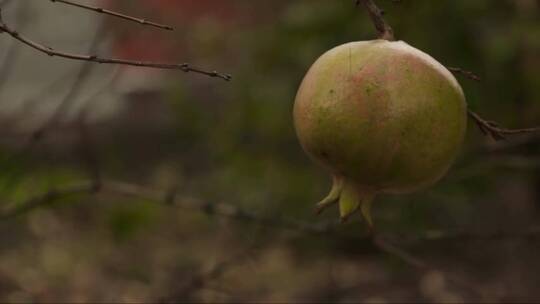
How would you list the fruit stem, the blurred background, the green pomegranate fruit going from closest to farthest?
the green pomegranate fruit < the fruit stem < the blurred background

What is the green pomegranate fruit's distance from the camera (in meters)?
1.24

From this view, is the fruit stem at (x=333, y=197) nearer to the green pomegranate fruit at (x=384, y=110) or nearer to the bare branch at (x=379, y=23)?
the green pomegranate fruit at (x=384, y=110)

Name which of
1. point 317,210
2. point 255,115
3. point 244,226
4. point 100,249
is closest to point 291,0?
point 255,115

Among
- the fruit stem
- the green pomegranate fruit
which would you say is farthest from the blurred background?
the green pomegranate fruit

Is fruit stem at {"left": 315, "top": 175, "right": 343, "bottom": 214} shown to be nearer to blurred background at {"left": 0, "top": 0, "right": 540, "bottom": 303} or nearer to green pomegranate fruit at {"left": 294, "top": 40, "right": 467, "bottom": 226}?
green pomegranate fruit at {"left": 294, "top": 40, "right": 467, "bottom": 226}

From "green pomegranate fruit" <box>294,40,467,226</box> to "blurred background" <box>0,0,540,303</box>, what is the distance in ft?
3.18

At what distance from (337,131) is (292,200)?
8.94 feet

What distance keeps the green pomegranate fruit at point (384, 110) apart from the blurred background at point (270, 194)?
970 millimetres

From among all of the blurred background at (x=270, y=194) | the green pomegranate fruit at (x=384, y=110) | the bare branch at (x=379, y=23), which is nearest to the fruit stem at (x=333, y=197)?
the green pomegranate fruit at (x=384, y=110)

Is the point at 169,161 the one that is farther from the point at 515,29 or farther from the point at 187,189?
the point at 515,29

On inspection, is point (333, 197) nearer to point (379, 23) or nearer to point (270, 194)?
point (379, 23)

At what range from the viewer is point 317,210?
1.41 meters

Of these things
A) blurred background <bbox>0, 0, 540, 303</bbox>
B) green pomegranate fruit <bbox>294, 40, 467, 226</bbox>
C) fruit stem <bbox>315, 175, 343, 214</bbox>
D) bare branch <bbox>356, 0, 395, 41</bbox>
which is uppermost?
bare branch <bbox>356, 0, 395, 41</bbox>

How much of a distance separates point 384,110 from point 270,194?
8.56ft
